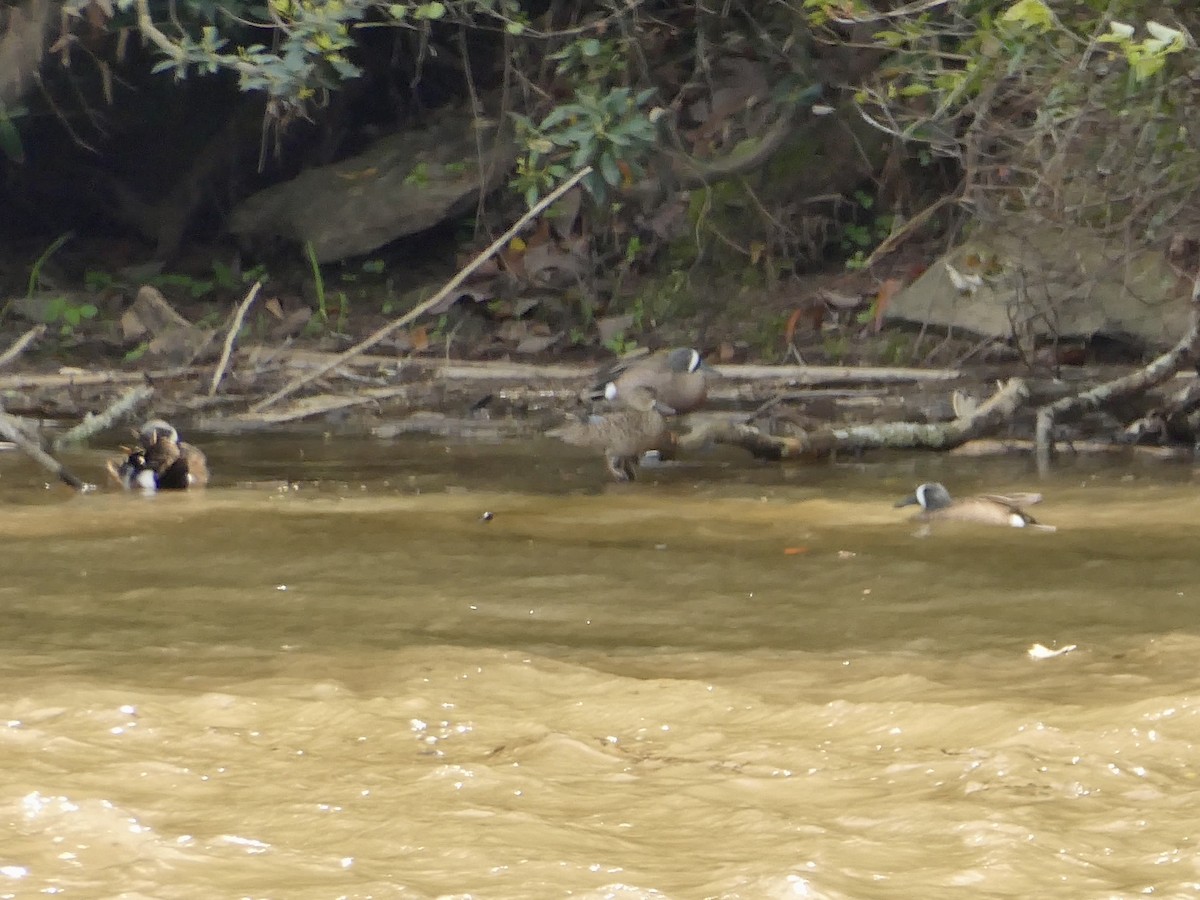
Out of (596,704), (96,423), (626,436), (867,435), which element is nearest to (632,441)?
(626,436)

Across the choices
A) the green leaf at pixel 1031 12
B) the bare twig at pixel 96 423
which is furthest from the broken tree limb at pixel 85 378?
the green leaf at pixel 1031 12

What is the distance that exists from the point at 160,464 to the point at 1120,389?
14.9 feet

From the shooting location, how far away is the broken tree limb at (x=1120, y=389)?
A: 22.8 ft

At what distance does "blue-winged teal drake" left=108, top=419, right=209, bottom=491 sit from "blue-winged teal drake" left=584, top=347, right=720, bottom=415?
97.5 inches

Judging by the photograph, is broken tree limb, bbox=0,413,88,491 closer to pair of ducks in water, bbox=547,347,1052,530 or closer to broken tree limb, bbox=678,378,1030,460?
pair of ducks in water, bbox=547,347,1052,530

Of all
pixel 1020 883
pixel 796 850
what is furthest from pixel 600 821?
pixel 1020 883

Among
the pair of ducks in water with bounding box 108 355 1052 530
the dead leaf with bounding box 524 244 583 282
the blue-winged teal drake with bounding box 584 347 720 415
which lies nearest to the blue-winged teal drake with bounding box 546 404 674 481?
the pair of ducks in water with bounding box 108 355 1052 530

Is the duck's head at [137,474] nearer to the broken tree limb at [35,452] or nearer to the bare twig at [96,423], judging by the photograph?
the broken tree limb at [35,452]

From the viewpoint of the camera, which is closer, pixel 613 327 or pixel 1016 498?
pixel 1016 498

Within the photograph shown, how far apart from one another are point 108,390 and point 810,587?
20.8 feet

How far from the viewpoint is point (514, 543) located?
4.94m

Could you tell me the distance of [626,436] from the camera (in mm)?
6805

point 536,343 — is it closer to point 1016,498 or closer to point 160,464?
point 160,464

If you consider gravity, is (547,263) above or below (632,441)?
above
